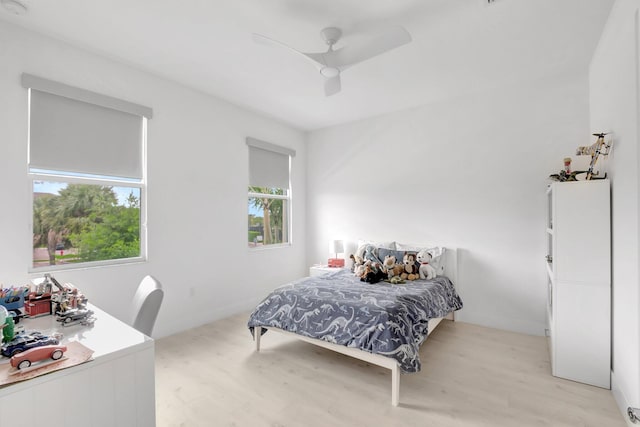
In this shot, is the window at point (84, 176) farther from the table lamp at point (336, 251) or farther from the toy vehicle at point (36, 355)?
the table lamp at point (336, 251)

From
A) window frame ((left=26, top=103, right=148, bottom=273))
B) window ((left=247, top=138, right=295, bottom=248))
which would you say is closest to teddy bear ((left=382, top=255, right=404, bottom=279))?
window ((left=247, top=138, right=295, bottom=248))

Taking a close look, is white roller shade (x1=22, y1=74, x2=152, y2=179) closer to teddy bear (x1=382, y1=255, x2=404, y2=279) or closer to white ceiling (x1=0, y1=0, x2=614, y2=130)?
white ceiling (x1=0, y1=0, x2=614, y2=130)

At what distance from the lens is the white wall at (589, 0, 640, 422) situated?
1.72 m

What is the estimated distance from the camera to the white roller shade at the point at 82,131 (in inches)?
93.3

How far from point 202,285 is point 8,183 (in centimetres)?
189

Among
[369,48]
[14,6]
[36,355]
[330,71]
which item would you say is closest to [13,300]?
[36,355]

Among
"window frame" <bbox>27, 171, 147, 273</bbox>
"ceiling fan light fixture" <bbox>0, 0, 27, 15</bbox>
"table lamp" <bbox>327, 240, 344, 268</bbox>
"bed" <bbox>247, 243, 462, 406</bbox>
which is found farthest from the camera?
"table lamp" <bbox>327, 240, 344, 268</bbox>

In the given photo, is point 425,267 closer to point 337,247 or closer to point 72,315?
point 337,247

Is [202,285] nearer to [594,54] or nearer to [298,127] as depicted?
[298,127]

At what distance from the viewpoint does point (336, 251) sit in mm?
4395

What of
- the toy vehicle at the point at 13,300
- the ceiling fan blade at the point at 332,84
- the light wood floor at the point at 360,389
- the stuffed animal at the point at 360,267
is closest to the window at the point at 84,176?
the toy vehicle at the point at 13,300

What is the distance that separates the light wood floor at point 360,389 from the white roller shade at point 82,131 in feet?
5.87

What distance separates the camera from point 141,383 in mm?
1214

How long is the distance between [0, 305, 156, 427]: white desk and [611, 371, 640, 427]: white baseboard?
2.56m
